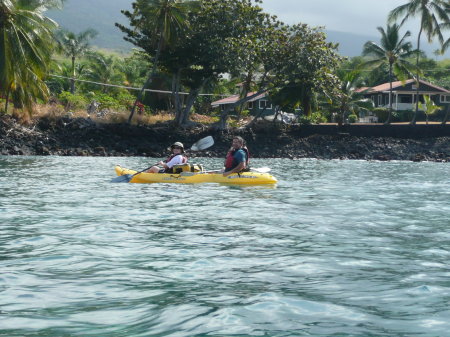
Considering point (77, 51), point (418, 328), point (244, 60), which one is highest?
point (77, 51)

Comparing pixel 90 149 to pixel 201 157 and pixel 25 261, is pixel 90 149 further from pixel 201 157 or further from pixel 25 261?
pixel 25 261

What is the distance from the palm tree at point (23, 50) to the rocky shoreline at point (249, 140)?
87.8 inches

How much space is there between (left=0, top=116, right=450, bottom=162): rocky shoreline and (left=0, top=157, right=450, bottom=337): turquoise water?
1934 cm

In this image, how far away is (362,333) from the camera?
469cm

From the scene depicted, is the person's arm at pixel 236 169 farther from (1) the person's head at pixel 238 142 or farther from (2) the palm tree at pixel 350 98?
(2) the palm tree at pixel 350 98

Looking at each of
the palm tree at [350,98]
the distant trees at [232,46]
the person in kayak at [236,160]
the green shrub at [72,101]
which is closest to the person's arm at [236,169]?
the person in kayak at [236,160]

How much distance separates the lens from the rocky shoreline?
32406 mm

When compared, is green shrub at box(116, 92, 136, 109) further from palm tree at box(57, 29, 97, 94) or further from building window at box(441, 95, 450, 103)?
building window at box(441, 95, 450, 103)

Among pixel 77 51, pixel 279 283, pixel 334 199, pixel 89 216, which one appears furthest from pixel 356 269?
pixel 77 51

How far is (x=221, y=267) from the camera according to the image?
687cm

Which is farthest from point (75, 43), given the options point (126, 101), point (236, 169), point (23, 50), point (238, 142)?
point (238, 142)

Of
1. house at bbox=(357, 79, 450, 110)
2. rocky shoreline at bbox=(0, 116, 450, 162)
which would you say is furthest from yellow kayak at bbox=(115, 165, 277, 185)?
house at bbox=(357, 79, 450, 110)

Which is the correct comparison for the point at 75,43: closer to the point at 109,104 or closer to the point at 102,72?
the point at 102,72

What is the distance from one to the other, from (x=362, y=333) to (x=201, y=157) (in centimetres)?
2992
